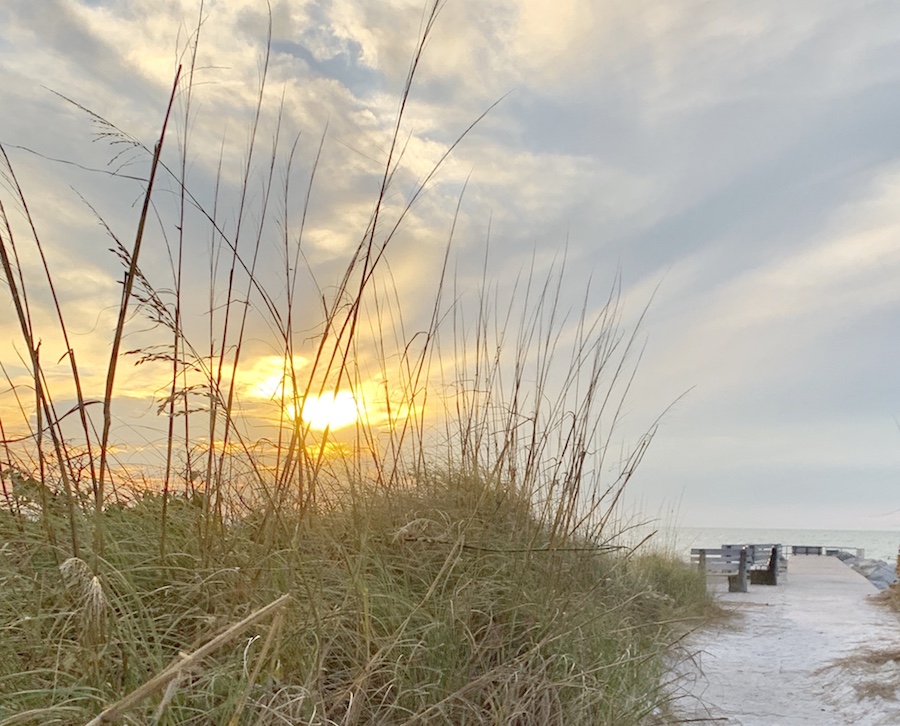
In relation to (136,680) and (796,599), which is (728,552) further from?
(136,680)

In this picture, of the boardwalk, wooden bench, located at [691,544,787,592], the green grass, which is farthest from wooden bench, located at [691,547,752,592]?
the green grass

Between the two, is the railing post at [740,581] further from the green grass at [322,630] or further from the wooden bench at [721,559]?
the green grass at [322,630]

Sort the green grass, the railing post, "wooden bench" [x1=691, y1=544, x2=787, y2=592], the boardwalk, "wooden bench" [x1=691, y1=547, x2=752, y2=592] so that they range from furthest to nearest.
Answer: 1. "wooden bench" [x1=691, y1=547, x2=752, y2=592]
2. "wooden bench" [x1=691, y1=544, x2=787, y2=592]
3. the railing post
4. the boardwalk
5. the green grass

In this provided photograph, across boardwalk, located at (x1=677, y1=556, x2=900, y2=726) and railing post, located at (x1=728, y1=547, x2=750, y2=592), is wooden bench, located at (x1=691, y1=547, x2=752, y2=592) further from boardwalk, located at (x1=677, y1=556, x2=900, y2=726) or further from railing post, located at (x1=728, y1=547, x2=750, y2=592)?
boardwalk, located at (x1=677, y1=556, x2=900, y2=726)

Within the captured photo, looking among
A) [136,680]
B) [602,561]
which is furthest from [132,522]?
[602,561]

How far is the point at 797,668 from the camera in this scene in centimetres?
384

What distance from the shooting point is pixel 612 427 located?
2.93 meters

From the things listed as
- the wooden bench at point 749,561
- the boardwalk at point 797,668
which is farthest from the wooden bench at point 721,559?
the boardwalk at point 797,668

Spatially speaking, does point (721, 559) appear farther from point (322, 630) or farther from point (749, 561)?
point (322, 630)

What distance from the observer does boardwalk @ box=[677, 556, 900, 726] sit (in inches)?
115

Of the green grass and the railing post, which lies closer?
the green grass

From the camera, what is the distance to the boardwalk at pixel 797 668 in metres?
2.92

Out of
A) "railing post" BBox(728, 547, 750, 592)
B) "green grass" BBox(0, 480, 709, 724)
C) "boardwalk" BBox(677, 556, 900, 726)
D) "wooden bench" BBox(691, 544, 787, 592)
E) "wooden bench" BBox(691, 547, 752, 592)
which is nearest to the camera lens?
"green grass" BBox(0, 480, 709, 724)

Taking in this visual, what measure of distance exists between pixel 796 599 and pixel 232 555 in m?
6.67
